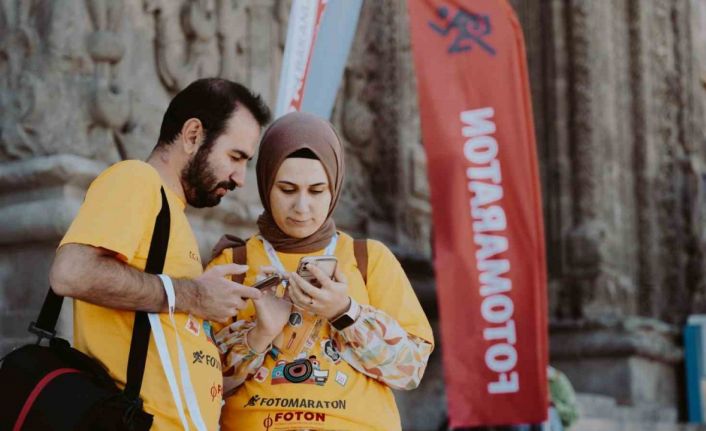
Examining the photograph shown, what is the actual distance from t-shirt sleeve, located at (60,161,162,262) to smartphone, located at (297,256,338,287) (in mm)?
410

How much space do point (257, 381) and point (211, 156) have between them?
63 cm

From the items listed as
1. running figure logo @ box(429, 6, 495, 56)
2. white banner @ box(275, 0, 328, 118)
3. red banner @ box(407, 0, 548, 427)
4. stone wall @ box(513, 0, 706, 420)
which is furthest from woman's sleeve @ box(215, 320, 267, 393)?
stone wall @ box(513, 0, 706, 420)

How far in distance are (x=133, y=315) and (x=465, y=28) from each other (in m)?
4.40

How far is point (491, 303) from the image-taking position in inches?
258

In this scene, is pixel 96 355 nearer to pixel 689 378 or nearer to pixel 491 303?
pixel 491 303

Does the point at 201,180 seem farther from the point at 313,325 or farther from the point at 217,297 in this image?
the point at 313,325

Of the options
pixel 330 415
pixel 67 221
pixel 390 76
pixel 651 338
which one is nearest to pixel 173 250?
pixel 330 415

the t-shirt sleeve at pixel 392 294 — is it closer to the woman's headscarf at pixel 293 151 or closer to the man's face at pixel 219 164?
the woman's headscarf at pixel 293 151

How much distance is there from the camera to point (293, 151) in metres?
2.98

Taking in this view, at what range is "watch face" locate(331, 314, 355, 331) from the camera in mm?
2893

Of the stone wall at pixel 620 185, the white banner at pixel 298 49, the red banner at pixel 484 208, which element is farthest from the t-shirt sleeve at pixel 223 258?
the stone wall at pixel 620 185

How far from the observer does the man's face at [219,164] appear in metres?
3.04

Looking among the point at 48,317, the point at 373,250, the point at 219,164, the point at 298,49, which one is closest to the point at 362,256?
the point at 373,250

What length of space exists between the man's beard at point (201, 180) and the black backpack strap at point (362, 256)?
0.40 metres
